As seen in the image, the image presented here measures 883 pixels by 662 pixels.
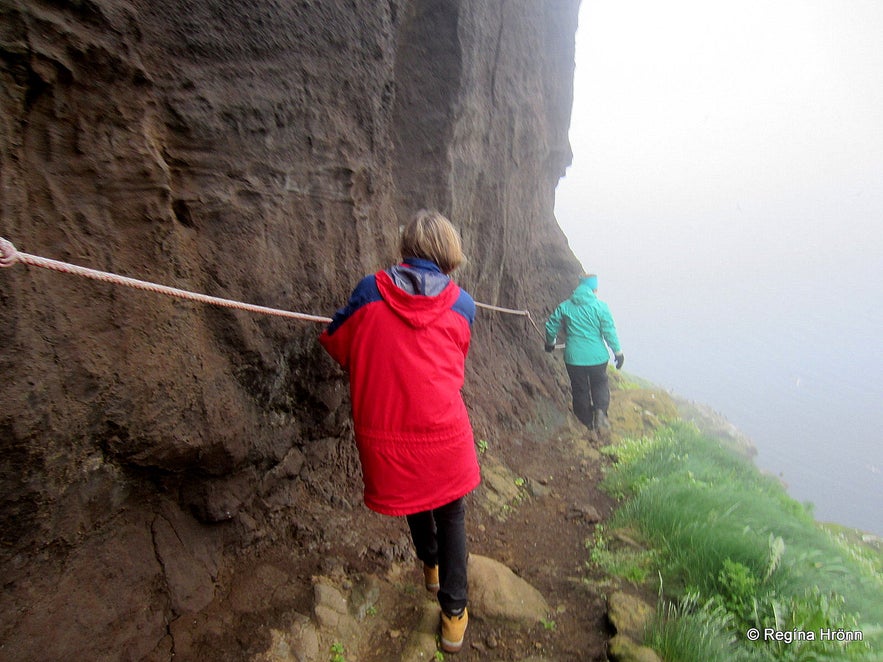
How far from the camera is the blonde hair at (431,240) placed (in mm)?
2791

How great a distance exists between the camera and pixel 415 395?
8.37 feet

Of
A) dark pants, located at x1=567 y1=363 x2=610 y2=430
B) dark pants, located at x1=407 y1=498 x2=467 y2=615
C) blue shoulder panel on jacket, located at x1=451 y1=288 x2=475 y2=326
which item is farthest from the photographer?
dark pants, located at x1=567 y1=363 x2=610 y2=430

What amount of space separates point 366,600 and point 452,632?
1.87 ft

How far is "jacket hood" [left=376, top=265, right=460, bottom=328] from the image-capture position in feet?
8.47

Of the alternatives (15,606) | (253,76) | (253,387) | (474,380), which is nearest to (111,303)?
(253,387)

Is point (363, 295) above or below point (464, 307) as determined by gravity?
above

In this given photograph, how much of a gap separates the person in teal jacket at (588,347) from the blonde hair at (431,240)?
5.15 m

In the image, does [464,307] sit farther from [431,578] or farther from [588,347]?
[588,347]

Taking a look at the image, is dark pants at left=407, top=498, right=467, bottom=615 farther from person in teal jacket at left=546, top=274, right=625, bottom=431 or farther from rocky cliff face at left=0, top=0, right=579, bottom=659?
person in teal jacket at left=546, top=274, right=625, bottom=431

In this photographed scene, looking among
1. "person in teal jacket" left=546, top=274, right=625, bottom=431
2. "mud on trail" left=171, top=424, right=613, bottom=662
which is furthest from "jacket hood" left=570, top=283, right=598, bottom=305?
"mud on trail" left=171, top=424, right=613, bottom=662

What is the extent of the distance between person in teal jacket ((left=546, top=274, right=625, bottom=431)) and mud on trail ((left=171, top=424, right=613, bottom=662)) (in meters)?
3.51

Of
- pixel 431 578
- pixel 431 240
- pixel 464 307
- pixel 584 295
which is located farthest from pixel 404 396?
pixel 584 295

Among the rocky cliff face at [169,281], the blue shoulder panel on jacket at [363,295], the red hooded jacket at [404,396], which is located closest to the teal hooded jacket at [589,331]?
the rocky cliff face at [169,281]

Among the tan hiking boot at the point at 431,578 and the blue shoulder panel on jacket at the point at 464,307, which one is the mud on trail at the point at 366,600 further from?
the blue shoulder panel on jacket at the point at 464,307
